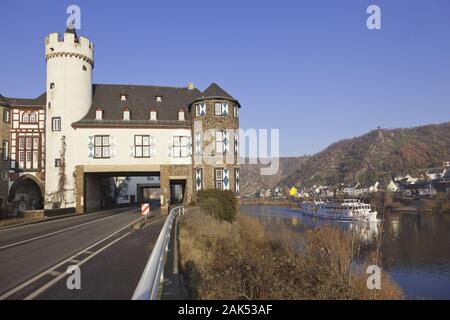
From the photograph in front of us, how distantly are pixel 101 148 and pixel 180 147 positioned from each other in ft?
23.5

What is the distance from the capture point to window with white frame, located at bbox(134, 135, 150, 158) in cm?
3166

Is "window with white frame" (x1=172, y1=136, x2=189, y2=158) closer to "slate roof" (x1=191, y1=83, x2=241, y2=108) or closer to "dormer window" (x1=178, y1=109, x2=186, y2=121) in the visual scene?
"dormer window" (x1=178, y1=109, x2=186, y2=121)

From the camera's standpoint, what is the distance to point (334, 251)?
17078mm

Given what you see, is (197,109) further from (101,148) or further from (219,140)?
(101,148)

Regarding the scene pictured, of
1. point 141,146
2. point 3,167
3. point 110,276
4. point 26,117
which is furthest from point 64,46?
point 110,276

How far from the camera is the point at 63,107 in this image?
32031mm

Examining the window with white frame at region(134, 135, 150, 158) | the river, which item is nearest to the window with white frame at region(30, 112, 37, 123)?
the window with white frame at region(134, 135, 150, 158)

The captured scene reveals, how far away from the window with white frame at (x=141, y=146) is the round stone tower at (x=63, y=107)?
5.61 metres

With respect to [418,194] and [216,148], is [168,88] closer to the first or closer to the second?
[216,148]

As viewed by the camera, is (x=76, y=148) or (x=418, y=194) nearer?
(x=76, y=148)

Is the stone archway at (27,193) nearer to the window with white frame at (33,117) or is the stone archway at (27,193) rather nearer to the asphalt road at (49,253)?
the window with white frame at (33,117)

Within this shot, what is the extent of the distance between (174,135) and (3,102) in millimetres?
18563
